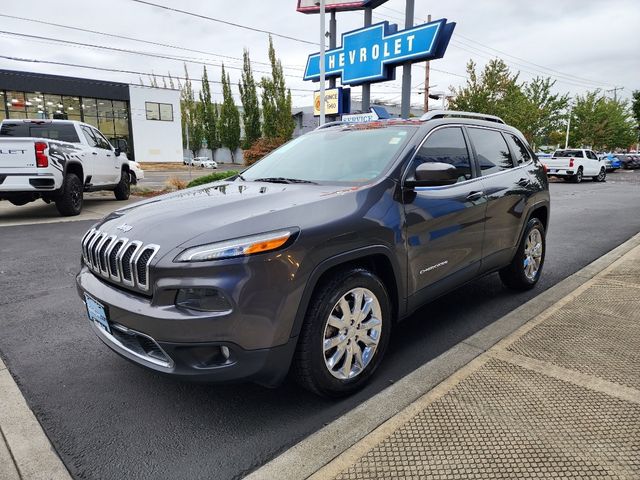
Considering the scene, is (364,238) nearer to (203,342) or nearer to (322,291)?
(322,291)

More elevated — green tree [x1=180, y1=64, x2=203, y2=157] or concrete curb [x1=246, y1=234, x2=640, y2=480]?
green tree [x1=180, y1=64, x2=203, y2=157]

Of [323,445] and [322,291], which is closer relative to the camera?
[323,445]

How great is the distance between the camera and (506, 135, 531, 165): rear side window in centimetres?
445

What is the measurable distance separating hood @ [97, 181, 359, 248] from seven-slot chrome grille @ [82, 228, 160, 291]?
1.9 inches

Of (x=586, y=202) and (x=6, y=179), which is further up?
(x=6, y=179)

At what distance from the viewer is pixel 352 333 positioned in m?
2.59

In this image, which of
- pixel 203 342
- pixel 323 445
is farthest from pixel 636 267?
pixel 203 342

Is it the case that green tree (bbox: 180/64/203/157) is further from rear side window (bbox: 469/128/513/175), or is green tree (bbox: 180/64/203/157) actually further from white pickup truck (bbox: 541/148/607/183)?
rear side window (bbox: 469/128/513/175)

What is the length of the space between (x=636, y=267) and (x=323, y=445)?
16.2 feet

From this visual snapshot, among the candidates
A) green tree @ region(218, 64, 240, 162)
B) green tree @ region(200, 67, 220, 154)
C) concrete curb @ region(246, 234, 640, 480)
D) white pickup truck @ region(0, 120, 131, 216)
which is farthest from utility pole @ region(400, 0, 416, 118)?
green tree @ region(200, 67, 220, 154)

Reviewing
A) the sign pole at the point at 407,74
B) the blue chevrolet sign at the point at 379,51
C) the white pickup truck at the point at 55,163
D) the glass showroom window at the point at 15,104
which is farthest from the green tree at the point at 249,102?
the white pickup truck at the point at 55,163

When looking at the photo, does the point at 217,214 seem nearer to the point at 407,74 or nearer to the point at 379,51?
the point at 407,74

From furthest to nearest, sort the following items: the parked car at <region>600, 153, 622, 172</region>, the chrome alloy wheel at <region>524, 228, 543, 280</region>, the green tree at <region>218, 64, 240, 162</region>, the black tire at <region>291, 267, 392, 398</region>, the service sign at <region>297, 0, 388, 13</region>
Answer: the green tree at <region>218, 64, 240, 162</region> < the parked car at <region>600, 153, 622, 172</region> < the service sign at <region>297, 0, 388, 13</region> < the chrome alloy wheel at <region>524, 228, 543, 280</region> < the black tire at <region>291, 267, 392, 398</region>

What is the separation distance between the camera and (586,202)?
1389 centimetres
